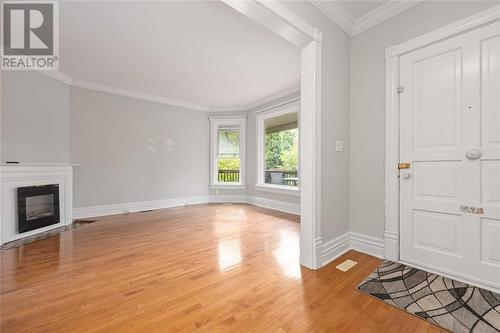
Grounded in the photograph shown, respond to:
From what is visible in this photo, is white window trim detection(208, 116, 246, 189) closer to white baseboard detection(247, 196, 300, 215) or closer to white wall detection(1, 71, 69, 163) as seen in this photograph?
white baseboard detection(247, 196, 300, 215)

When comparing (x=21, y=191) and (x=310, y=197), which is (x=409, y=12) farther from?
(x=21, y=191)

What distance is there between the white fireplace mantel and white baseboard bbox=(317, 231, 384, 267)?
160 inches

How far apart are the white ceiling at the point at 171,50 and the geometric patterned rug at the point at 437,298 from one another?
115 inches

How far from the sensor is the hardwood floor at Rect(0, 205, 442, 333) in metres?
1.35

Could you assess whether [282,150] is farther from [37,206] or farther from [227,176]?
[37,206]

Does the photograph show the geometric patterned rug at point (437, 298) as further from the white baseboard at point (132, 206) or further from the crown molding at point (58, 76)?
the crown molding at point (58, 76)

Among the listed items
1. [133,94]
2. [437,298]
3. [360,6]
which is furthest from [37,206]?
[360,6]

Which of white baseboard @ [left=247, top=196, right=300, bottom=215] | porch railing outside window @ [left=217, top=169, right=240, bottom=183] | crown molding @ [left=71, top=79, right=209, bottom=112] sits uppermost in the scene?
crown molding @ [left=71, top=79, right=209, bottom=112]

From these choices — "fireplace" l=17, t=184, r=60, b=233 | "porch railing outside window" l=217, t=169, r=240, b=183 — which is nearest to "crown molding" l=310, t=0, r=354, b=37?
"porch railing outside window" l=217, t=169, r=240, b=183

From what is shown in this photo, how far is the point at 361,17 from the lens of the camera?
2.34 meters

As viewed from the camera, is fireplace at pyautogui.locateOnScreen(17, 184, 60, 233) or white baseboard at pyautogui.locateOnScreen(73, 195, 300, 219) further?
white baseboard at pyautogui.locateOnScreen(73, 195, 300, 219)

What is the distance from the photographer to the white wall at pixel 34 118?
3.09 meters

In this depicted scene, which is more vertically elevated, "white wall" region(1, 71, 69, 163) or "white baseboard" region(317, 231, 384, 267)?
"white wall" region(1, 71, 69, 163)

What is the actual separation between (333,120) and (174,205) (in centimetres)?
437
